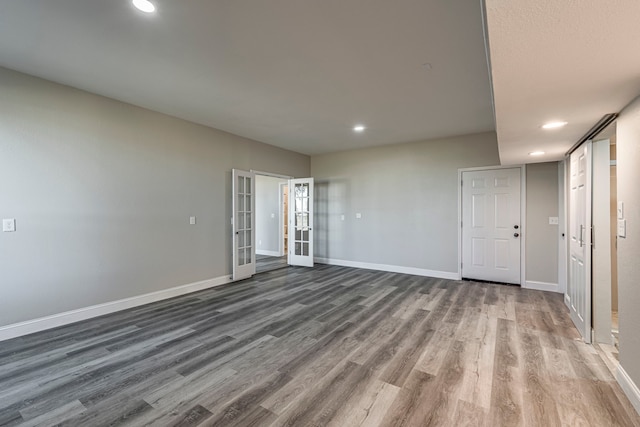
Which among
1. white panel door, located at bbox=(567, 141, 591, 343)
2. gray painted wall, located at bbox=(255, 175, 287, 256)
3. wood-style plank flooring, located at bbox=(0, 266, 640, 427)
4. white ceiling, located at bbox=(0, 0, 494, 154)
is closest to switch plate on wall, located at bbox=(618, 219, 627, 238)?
white panel door, located at bbox=(567, 141, 591, 343)

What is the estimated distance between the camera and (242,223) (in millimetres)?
5422

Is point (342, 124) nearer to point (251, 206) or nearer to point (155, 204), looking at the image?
point (251, 206)

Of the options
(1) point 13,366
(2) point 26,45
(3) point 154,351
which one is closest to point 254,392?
(3) point 154,351

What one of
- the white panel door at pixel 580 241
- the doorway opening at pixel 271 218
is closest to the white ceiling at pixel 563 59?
the white panel door at pixel 580 241

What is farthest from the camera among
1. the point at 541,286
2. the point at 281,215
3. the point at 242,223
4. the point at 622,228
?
the point at 281,215

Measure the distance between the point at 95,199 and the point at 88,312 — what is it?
1.38 metres

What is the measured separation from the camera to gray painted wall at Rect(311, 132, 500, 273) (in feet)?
17.5

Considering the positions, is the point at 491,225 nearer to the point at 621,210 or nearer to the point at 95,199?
the point at 621,210

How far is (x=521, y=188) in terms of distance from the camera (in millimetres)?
4797

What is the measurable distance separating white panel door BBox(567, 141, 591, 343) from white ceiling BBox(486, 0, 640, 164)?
665 mm

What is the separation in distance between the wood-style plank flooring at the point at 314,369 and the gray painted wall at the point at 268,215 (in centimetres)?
433

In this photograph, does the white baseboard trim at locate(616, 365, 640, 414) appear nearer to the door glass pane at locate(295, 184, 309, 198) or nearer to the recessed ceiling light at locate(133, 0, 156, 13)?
the recessed ceiling light at locate(133, 0, 156, 13)

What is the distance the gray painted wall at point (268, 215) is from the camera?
8125 millimetres

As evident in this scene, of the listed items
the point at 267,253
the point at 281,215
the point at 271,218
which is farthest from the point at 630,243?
the point at 267,253
